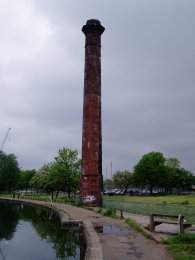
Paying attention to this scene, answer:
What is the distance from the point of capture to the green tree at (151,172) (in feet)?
288

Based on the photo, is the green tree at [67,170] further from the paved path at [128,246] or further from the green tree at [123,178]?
the green tree at [123,178]

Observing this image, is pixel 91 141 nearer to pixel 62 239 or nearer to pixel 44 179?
pixel 62 239

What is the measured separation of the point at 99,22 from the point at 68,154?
75.9ft

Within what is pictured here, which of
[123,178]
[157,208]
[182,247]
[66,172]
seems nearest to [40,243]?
[157,208]

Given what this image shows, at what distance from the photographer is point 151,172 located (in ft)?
289

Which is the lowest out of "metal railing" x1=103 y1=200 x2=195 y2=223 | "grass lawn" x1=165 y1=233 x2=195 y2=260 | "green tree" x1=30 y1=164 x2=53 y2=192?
"grass lawn" x1=165 y1=233 x2=195 y2=260

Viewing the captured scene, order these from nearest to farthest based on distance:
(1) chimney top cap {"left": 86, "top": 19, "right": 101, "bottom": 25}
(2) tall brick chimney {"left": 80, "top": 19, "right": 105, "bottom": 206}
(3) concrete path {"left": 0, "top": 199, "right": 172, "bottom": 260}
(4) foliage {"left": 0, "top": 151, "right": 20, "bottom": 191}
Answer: (3) concrete path {"left": 0, "top": 199, "right": 172, "bottom": 260} < (2) tall brick chimney {"left": 80, "top": 19, "right": 105, "bottom": 206} < (1) chimney top cap {"left": 86, "top": 19, "right": 101, "bottom": 25} < (4) foliage {"left": 0, "top": 151, "right": 20, "bottom": 191}

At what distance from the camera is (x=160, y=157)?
90625 millimetres

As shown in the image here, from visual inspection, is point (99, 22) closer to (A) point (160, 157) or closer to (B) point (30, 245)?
(B) point (30, 245)

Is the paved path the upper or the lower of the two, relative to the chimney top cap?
lower

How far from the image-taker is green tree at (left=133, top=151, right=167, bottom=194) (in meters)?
87.9

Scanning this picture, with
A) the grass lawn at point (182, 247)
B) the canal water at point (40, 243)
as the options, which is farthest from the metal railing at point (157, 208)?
the grass lawn at point (182, 247)

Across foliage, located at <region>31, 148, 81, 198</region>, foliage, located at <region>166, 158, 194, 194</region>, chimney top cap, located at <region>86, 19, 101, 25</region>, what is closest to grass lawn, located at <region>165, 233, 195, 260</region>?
chimney top cap, located at <region>86, 19, 101, 25</region>

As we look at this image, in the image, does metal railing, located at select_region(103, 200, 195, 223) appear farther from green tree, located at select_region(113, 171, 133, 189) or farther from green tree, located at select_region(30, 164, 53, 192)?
green tree, located at select_region(113, 171, 133, 189)
